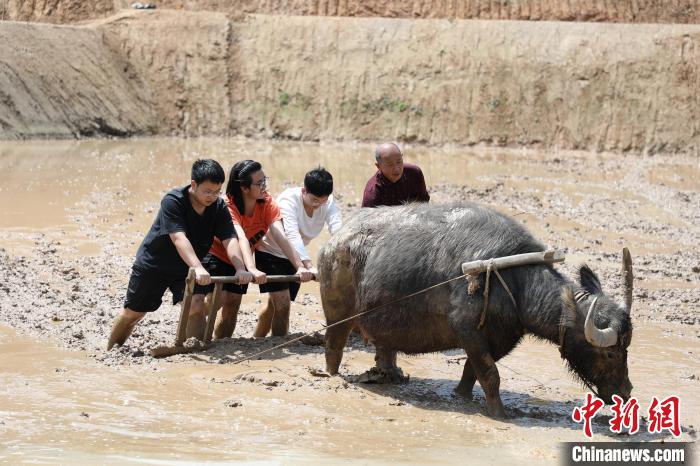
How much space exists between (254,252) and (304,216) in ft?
1.76

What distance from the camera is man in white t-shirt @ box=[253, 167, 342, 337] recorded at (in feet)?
26.9

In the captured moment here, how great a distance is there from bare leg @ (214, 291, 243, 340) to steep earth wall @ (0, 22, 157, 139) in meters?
20.2

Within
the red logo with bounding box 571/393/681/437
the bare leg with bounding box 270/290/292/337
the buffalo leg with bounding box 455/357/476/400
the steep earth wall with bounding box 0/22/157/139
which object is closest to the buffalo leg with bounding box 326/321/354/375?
the buffalo leg with bounding box 455/357/476/400

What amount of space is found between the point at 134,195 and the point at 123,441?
39.3 feet

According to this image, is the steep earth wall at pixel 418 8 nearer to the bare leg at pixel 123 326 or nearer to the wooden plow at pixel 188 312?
the wooden plow at pixel 188 312

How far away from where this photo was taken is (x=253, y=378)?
7.26 metres

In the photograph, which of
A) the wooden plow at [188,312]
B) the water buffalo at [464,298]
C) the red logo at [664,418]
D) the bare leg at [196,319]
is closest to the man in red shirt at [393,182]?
the water buffalo at [464,298]

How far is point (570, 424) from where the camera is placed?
263 inches

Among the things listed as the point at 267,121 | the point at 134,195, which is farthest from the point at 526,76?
the point at 134,195

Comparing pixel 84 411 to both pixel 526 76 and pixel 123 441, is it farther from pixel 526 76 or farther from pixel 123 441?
pixel 526 76

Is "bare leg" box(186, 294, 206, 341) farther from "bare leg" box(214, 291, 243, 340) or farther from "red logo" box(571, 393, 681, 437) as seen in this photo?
"red logo" box(571, 393, 681, 437)

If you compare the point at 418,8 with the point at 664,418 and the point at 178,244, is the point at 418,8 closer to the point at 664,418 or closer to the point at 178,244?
the point at 178,244

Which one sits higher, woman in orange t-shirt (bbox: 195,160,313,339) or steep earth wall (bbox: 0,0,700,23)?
steep earth wall (bbox: 0,0,700,23)

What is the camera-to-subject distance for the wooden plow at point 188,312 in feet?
24.9
